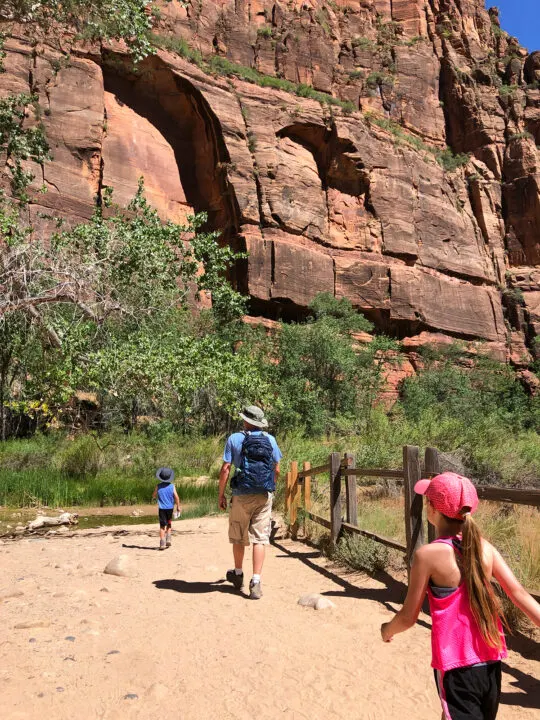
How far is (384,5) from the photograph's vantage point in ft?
165

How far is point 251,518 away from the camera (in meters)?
5.53

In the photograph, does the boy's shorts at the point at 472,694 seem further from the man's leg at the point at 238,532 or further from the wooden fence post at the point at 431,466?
the man's leg at the point at 238,532

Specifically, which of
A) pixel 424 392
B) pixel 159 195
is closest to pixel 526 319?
pixel 424 392

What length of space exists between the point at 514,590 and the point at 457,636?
0.85 ft

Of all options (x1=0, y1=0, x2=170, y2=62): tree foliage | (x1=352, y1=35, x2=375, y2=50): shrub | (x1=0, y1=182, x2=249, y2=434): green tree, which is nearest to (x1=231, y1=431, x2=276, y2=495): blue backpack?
(x1=0, y1=182, x2=249, y2=434): green tree

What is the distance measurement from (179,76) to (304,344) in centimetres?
1895

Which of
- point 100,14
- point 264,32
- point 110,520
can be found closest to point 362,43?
point 264,32

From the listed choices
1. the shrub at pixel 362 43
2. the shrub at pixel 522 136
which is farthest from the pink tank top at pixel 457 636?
the shrub at pixel 522 136

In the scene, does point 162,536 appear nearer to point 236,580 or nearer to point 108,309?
point 236,580

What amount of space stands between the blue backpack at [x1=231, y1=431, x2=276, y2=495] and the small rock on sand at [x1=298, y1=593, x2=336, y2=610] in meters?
0.99

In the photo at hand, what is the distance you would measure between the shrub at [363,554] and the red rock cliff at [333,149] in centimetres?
2308

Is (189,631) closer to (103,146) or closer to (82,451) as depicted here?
(82,451)

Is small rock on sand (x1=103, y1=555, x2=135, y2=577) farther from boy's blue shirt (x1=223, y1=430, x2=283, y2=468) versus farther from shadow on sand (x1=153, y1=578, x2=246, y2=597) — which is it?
boy's blue shirt (x1=223, y1=430, x2=283, y2=468)

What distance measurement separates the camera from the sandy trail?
3.26 metres
